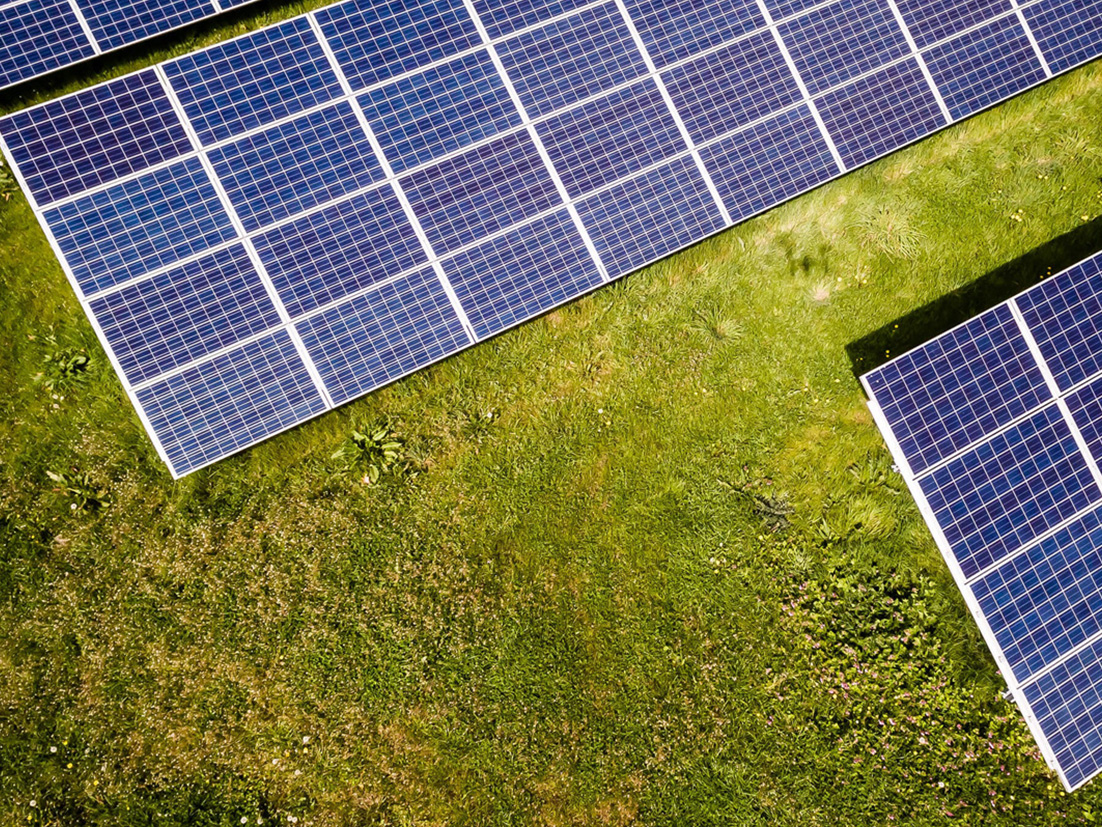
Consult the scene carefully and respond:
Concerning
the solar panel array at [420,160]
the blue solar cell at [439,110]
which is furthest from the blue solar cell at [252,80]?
the blue solar cell at [439,110]

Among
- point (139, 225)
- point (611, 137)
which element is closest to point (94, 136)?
point (139, 225)

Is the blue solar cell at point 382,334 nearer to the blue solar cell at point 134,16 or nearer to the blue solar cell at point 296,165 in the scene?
the blue solar cell at point 296,165

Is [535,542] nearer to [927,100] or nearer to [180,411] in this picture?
[180,411]

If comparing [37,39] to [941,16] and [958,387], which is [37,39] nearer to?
[941,16]

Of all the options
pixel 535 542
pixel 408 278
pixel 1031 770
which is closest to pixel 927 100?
pixel 408 278

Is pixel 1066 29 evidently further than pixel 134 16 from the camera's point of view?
Yes

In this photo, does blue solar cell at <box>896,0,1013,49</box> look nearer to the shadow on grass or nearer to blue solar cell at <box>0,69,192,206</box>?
the shadow on grass

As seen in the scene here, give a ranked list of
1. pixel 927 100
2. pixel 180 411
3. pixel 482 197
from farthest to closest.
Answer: pixel 927 100 → pixel 482 197 → pixel 180 411
